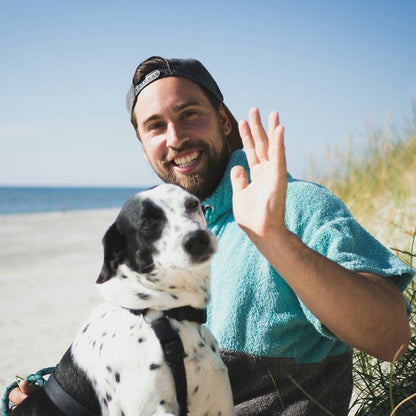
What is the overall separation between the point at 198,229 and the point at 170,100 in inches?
46.7

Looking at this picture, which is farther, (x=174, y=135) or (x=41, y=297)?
(x=41, y=297)

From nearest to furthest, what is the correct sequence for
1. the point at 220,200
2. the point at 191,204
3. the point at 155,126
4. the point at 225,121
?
the point at 191,204
the point at 220,200
the point at 155,126
the point at 225,121

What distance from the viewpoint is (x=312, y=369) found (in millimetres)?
2064

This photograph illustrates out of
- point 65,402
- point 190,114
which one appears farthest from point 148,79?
point 65,402

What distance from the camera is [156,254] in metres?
1.95

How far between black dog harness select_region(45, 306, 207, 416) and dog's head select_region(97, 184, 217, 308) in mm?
50

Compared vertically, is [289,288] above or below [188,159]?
below

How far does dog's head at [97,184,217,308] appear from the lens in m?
1.88

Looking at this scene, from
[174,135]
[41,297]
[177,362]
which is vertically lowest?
[41,297]

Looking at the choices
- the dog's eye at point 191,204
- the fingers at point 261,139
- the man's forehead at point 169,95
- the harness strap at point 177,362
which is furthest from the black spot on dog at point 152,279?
the man's forehead at point 169,95

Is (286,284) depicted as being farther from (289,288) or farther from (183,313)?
(183,313)

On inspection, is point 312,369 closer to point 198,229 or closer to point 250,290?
point 250,290

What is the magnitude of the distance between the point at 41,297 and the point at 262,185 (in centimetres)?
812

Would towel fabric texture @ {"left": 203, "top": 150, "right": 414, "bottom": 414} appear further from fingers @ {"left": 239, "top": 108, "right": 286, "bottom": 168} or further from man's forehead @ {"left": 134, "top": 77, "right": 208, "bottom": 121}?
man's forehead @ {"left": 134, "top": 77, "right": 208, "bottom": 121}
